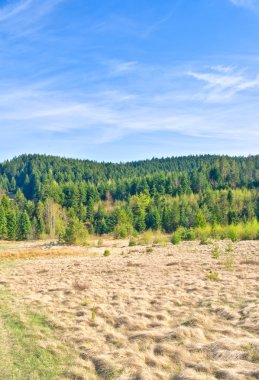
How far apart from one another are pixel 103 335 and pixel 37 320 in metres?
3.10

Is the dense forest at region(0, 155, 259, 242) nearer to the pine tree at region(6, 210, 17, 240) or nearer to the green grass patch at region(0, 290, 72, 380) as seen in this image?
the pine tree at region(6, 210, 17, 240)

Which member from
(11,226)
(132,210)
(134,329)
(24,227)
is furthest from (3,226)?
(134,329)

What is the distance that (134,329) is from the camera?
10.6 m

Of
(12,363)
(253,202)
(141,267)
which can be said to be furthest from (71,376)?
(253,202)

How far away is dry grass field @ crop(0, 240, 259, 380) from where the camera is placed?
8008 mm

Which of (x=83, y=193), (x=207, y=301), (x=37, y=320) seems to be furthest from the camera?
(x=83, y=193)

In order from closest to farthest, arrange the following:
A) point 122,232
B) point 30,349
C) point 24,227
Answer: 1. point 30,349
2. point 122,232
3. point 24,227

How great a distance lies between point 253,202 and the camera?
331 feet

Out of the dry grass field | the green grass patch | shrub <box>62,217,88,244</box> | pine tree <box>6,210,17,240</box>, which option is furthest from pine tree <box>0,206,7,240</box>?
the green grass patch

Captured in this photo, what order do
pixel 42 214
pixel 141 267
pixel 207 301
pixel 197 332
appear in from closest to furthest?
pixel 197 332
pixel 207 301
pixel 141 267
pixel 42 214

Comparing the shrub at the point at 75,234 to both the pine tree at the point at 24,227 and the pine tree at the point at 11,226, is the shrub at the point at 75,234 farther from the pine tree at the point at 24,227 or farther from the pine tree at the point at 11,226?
the pine tree at the point at 11,226

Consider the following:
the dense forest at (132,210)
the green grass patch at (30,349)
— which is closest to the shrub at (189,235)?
the dense forest at (132,210)

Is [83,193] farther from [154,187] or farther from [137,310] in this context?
[137,310]

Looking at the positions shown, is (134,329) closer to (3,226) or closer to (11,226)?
(3,226)
